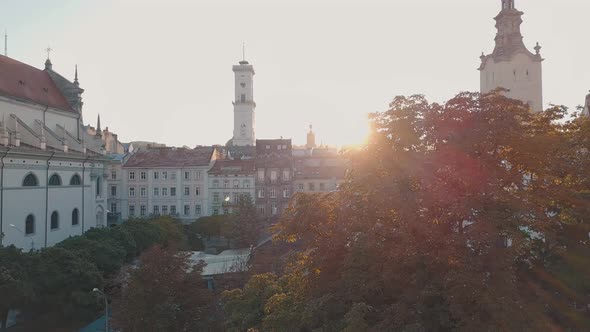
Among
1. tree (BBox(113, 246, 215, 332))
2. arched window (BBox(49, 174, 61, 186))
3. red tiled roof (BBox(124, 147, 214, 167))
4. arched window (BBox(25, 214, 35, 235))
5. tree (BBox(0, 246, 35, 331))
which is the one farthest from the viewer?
red tiled roof (BBox(124, 147, 214, 167))

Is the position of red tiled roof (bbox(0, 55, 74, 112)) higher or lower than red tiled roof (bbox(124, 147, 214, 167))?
higher

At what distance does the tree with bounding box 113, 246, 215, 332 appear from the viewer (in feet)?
59.8

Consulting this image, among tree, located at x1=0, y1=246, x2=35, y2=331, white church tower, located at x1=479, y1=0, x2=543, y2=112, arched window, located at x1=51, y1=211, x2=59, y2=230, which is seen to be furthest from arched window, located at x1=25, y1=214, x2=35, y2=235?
white church tower, located at x1=479, y1=0, x2=543, y2=112

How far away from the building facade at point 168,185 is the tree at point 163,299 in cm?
3948

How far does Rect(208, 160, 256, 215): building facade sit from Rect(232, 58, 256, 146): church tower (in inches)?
1612

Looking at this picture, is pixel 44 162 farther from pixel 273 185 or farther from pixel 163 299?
pixel 273 185

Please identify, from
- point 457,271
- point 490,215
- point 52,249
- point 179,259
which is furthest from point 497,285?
point 52,249

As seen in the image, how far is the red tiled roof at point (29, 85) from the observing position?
38.6 meters

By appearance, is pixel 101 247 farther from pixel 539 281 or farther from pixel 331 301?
pixel 539 281

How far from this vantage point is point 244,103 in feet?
326

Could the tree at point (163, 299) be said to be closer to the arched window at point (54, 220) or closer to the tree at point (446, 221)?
the tree at point (446, 221)

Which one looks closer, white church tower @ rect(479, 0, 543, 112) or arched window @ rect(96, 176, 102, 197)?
white church tower @ rect(479, 0, 543, 112)

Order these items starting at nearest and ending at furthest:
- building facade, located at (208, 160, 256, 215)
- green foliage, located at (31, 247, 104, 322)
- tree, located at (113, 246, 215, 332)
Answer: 1. tree, located at (113, 246, 215, 332)
2. green foliage, located at (31, 247, 104, 322)
3. building facade, located at (208, 160, 256, 215)

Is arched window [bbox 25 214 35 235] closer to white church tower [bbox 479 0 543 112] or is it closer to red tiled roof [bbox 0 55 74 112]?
red tiled roof [bbox 0 55 74 112]
